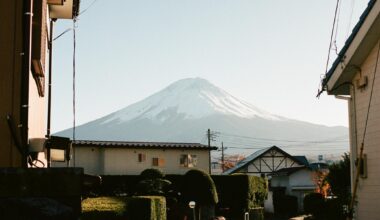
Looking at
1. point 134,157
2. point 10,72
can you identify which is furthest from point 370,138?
point 134,157

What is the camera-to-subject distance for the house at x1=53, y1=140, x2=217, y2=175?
141 feet

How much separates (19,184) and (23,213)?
1.42 feet

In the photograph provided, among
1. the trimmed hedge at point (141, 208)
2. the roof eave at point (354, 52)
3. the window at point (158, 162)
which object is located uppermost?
the roof eave at point (354, 52)

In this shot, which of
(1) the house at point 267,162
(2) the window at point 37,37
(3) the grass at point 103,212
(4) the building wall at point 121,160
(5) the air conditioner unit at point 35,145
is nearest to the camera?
(5) the air conditioner unit at point 35,145

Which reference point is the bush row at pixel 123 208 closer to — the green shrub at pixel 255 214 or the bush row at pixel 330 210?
the bush row at pixel 330 210

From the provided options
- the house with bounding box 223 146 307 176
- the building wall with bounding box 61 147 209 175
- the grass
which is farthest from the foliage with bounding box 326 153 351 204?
the house with bounding box 223 146 307 176

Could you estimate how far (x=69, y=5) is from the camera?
44.0 ft

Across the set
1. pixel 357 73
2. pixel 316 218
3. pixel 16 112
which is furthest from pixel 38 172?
pixel 316 218

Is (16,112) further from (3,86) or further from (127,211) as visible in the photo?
(127,211)

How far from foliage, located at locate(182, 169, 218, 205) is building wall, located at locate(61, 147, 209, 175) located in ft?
40.8

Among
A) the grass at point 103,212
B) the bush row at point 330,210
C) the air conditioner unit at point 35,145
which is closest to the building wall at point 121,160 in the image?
the bush row at point 330,210

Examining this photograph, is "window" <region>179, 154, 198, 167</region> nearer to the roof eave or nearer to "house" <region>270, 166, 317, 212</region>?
"house" <region>270, 166, 317, 212</region>

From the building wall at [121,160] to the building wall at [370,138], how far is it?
3207 cm

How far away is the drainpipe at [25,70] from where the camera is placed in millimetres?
Answer: 7441
